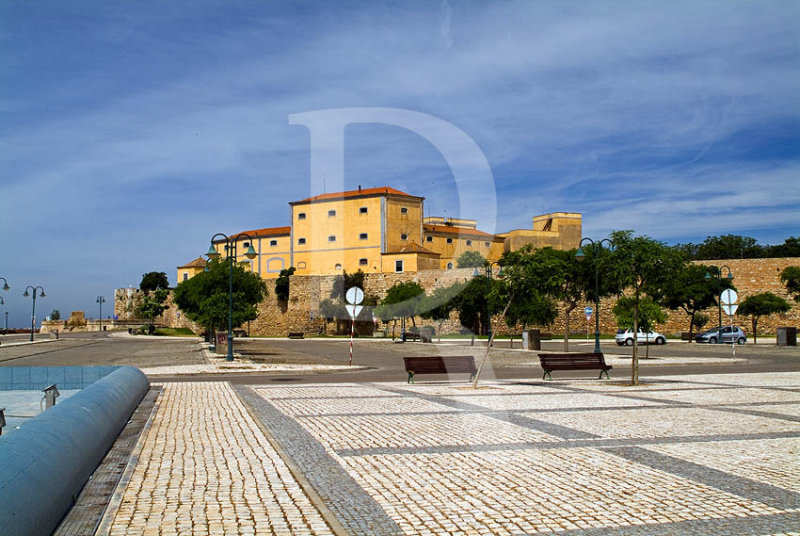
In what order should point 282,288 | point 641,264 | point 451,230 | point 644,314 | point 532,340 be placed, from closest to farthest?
point 641,264 < point 644,314 < point 532,340 < point 282,288 < point 451,230

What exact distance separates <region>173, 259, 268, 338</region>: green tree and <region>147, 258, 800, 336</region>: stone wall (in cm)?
2713

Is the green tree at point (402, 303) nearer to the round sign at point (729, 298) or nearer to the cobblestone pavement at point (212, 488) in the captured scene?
the round sign at point (729, 298)

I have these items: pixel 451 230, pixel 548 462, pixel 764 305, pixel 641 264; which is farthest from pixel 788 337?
pixel 451 230

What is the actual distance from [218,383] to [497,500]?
1308cm

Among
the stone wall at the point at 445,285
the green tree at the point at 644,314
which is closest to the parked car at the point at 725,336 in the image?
the green tree at the point at 644,314

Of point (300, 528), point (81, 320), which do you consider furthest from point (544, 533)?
point (81, 320)

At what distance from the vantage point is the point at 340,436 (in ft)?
30.2

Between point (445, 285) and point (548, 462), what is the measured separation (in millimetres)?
58274

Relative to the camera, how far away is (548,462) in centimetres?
748

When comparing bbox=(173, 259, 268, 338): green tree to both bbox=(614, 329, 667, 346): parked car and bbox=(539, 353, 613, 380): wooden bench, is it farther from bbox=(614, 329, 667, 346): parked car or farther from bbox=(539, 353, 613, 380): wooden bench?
bbox=(614, 329, 667, 346): parked car

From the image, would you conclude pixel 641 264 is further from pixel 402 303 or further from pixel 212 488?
pixel 402 303

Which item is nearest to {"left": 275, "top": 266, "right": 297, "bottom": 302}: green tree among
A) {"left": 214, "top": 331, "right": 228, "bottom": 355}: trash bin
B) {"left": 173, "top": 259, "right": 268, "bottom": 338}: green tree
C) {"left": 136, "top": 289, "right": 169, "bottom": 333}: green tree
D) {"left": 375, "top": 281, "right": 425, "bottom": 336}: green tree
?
{"left": 375, "top": 281, "right": 425, "bottom": 336}: green tree

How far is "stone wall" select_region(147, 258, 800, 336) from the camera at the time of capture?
203 ft

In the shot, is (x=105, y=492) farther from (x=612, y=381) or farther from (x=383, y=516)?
(x=612, y=381)
